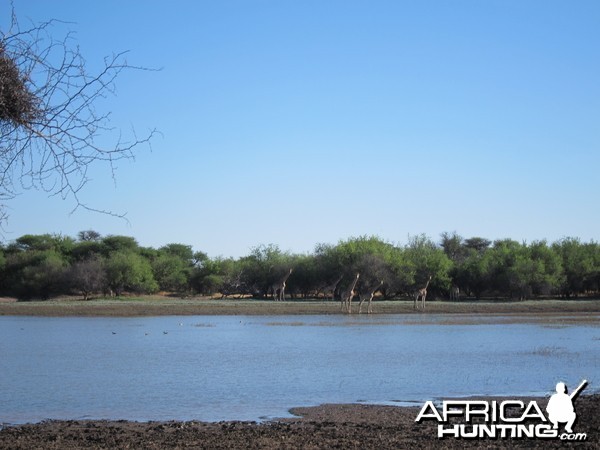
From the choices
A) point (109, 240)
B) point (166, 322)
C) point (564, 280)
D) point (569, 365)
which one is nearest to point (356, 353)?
point (569, 365)

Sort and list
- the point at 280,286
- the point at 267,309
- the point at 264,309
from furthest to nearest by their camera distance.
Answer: the point at 280,286
the point at 264,309
the point at 267,309

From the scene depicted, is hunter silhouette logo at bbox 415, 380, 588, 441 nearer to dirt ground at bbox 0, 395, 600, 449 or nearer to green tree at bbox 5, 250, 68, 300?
dirt ground at bbox 0, 395, 600, 449

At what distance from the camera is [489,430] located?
1254 centimetres

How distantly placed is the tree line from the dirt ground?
Result: 5416cm

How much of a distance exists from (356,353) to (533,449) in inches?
743

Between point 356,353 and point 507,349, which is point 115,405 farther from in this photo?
point 507,349

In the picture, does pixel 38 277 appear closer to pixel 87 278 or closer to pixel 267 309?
pixel 87 278

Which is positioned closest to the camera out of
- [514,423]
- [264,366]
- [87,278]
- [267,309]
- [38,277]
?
[514,423]

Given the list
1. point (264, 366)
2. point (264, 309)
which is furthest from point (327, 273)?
point (264, 366)

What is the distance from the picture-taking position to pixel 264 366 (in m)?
25.3

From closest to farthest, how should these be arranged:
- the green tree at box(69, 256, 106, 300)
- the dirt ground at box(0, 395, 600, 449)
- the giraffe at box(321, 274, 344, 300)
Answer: the dirt ground at box(0, 395, 600, 449) < the giraffe at box(321, 274, 344, 300) < the green tree at box(69, 256, 106, 300)

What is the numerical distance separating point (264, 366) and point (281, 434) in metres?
12.8

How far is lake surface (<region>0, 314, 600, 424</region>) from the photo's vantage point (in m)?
17.9

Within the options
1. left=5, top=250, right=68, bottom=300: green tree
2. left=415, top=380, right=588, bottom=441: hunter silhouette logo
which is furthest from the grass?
left=415, top=380, right=588, bottom=441: hunter silhouette logo
